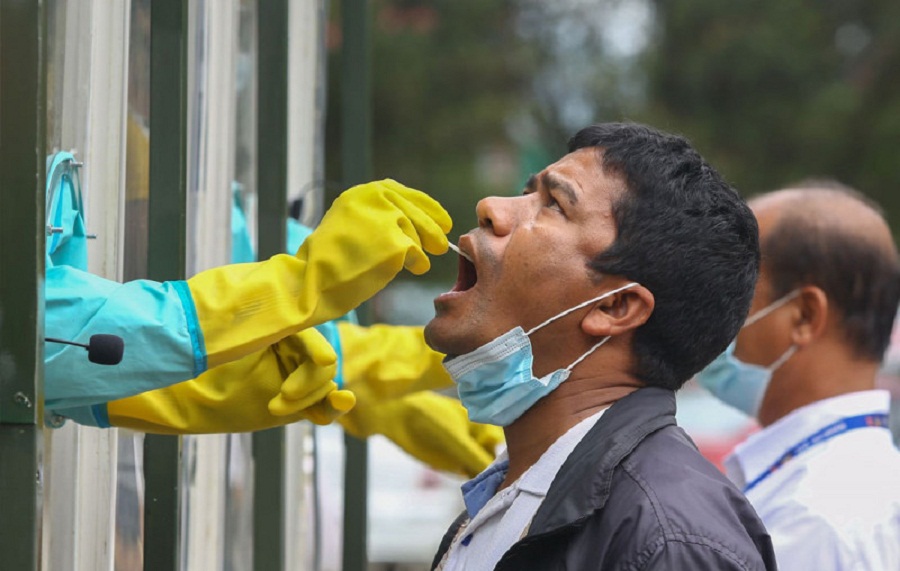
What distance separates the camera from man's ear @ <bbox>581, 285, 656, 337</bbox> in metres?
2.63

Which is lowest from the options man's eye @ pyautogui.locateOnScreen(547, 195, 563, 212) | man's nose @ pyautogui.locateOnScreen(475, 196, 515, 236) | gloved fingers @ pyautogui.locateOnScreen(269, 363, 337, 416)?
gloved fingers @ pyautogui.locateOnScreen(269, 363, 337, 416)

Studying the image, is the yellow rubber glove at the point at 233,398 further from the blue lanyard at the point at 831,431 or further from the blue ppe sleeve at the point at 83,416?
the blue lanyard at the point at 831,431

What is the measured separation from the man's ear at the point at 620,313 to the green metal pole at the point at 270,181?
3.96 ft

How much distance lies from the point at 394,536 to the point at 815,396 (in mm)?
6698

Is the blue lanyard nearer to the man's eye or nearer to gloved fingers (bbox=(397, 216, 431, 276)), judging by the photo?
the man's eye

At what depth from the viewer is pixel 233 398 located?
268 centimetres

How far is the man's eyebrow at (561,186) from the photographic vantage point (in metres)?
2.71

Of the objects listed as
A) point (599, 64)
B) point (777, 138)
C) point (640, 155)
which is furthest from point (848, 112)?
point (640, 155)

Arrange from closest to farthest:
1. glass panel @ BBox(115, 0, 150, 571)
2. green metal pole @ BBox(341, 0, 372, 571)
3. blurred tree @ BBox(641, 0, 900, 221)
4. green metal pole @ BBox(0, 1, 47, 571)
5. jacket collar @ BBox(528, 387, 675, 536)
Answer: green metal pole @ BBox(0, 1, 47, 571) → jacket collar @ BBox(528, 387, 675, 536) → glass panel @ BBox(115, 0, 150, 571) → green metal pole @ BBox(341, 0, 372, 571) → blurred tree @ BBox(641, 0, 900, 221)

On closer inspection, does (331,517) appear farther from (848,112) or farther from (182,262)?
(848,112)

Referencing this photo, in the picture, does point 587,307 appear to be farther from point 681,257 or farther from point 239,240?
point 239,240

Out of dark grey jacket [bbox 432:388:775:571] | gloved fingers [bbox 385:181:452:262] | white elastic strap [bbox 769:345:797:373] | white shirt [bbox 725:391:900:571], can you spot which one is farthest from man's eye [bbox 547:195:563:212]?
white elastic strap [bbox 769:345:797:373]

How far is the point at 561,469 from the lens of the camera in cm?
242

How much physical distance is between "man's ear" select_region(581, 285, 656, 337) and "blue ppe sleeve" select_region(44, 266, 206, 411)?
0.74m
